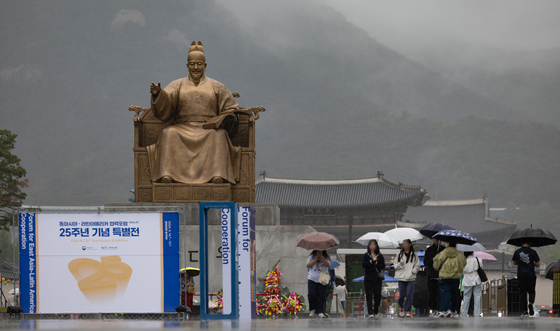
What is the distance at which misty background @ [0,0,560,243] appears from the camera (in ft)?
177

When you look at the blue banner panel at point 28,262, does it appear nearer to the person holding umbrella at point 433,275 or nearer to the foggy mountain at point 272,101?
the person holding umbrella at point 433,275

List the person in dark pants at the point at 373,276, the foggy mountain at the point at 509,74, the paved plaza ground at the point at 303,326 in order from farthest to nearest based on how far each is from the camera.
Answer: the foggy mountain at the point at 509,74 < the person in dark pants at the point at 373,276 < the paved plaza ground at the point at 303,326

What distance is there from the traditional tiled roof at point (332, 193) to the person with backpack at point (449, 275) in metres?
24.3

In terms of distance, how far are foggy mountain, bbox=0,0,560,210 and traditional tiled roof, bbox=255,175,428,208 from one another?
21.5 metres

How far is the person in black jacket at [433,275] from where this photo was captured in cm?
705

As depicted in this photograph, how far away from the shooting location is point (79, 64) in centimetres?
5928

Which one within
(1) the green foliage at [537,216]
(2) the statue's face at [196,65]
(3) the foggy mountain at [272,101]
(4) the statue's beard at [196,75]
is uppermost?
(3) the foggy mountain at [272,101]

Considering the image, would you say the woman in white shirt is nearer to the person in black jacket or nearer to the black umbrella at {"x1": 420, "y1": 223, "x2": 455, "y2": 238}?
the person in black jacket

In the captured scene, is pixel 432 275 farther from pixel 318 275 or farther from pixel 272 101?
pixel 272 101

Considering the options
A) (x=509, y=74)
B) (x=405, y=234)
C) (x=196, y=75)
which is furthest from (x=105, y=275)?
(x=509, y=74)

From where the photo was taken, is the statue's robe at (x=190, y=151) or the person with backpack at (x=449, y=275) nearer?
the person with backpack at (x=449, y=275)

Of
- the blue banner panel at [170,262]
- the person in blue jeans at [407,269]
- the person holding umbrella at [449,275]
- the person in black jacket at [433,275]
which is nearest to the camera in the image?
the blue banner panel at [170,262]

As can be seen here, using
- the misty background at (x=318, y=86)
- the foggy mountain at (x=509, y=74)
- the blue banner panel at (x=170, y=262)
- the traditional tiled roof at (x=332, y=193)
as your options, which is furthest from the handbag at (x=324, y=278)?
the foggy mountain at (x=509, y=74)

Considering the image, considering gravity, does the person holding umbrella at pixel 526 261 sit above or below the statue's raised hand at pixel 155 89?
below
